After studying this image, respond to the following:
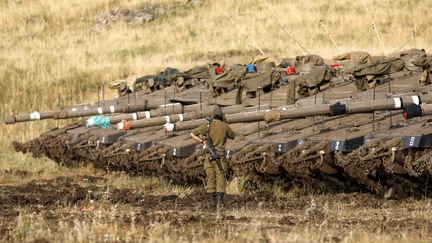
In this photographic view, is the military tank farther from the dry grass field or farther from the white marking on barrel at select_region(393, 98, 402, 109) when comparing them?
the dry grass field

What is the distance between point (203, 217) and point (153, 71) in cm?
3799

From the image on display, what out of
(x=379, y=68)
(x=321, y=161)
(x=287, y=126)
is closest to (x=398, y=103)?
(x=321, y=161)

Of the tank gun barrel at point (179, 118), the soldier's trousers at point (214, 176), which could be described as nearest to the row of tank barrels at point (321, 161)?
the tank gun barrel at point (179, 118)

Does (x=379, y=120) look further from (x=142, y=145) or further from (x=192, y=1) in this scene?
(x=192, y=1)

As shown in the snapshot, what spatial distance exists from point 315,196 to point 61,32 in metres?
48.0

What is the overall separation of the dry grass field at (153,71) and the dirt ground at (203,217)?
0.03m

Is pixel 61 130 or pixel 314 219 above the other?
pixel 314 219

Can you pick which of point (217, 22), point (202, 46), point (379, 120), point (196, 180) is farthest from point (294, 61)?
point (217, 22)

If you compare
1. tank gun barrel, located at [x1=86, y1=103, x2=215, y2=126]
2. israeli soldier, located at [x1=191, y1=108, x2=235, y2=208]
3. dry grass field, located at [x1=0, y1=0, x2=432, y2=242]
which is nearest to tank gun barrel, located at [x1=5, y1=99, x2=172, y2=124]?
dry grass field, located at [x1=0, y1=0, x2=432, y2=242]

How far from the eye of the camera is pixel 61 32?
224ft

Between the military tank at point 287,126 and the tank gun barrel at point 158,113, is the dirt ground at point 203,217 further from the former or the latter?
the tank gun barrel at point 158,113

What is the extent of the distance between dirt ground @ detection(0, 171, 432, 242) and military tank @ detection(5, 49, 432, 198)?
0.52m

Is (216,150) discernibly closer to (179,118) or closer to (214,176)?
(214,176)

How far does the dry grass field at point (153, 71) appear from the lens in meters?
14.2
